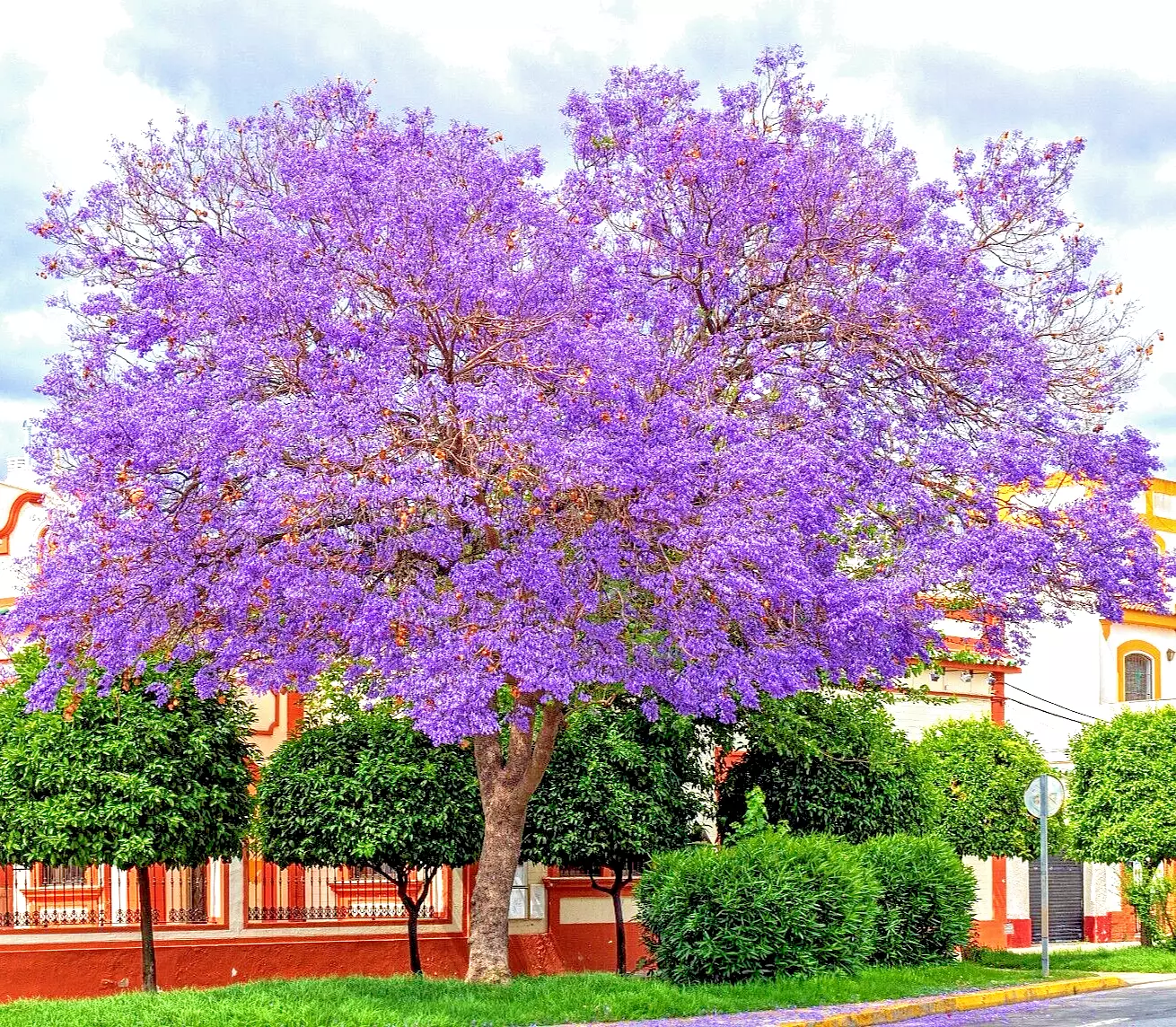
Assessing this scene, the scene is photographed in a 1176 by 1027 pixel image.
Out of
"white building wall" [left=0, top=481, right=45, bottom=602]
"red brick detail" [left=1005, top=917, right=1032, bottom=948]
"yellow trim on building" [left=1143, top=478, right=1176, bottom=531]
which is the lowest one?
"red brick detail" [left=1005, top=917, right=1032, bottom=948]

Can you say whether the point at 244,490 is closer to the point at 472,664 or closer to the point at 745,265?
the point at 472,664

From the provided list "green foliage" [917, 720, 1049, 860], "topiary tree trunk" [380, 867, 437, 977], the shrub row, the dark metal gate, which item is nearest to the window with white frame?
"topiary tree trunk" [380, 867, 437, 977]

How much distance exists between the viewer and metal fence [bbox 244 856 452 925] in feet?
73.2

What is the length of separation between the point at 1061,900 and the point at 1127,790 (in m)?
7.48

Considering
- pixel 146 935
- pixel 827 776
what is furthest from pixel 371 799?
pixel 827 776

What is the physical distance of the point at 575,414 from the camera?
15.7m

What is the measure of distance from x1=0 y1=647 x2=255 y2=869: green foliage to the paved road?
8.40m

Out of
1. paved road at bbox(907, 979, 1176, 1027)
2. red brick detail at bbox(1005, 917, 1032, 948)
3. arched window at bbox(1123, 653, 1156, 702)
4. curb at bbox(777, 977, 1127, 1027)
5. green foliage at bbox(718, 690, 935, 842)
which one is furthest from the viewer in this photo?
arched window at bbox(1123, 653, 1156, 702)

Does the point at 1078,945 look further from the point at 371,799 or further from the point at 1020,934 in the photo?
the point at 371,799

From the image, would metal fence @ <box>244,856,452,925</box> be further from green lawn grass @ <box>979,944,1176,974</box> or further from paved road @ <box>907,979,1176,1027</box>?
green lawn grass @ <box>979,944,1176,974</box>

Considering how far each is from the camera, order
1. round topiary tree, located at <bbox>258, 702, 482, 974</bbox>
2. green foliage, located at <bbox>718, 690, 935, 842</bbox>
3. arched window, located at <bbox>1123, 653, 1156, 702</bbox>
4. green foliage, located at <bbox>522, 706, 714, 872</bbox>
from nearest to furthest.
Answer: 1. round topiary tree, located at <bbox>258, 702, 482, 974</bbox>
2. green foliage, located at <bbox>522, 706, 714, 872</bbox>
3. green foliage, located at <bbox>718, 690, 935, 842</bbox>
4. arched window, located at <bbox>1123, 653, 1156, 702</bbox>

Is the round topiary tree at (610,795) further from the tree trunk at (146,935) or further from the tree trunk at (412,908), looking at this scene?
the tree trunk at (146,935)

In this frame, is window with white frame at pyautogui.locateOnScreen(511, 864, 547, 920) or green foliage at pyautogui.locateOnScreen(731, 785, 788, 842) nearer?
green foliage at pyautogui.locateOnScreen(731, 785, 788, 842)

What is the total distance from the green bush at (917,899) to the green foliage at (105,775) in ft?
26.9
